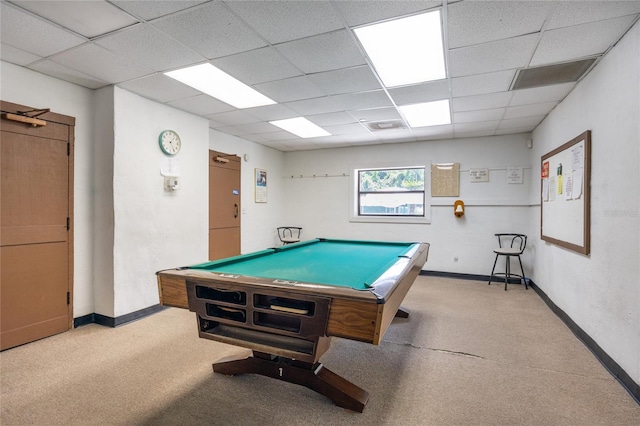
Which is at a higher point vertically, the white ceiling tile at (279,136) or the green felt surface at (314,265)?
the white ceiling tile at (279,136)

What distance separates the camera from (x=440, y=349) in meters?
2.73

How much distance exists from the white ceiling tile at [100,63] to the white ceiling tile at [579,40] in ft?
11.0

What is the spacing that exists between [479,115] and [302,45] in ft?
9.48

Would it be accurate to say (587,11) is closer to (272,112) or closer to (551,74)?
(551,74)

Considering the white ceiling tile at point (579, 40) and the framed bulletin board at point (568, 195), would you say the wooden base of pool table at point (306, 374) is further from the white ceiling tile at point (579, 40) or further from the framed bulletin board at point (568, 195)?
the white ceiling tile at point (579, 40)

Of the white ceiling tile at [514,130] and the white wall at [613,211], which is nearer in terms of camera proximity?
the white wall at [613,211]

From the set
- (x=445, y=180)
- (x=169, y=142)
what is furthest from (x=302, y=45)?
(x=445, y=180)

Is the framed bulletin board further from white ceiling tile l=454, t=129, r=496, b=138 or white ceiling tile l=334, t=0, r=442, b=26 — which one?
white ceiling tile l=334, t=0, r=442, b=26

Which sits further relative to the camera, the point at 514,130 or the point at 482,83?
the point at 514,130

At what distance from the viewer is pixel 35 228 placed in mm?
2895

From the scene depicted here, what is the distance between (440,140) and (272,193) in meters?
3.42

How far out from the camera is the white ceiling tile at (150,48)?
90.2 inches

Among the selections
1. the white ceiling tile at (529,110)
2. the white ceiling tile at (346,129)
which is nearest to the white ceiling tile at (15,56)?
the white ceiling tile at (346,129)

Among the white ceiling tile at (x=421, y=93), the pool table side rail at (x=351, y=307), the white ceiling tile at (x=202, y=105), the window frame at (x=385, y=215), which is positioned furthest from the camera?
the window frame at (x=385, y=215)
